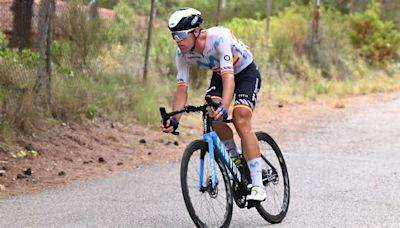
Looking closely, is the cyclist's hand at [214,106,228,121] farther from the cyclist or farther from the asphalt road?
the asphalt road

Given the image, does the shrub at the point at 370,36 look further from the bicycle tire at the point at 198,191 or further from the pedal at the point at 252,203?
the bicycle tire at the point at 198,191

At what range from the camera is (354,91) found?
A: 75.6ft

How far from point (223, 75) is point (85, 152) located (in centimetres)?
517

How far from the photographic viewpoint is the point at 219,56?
21.6ft

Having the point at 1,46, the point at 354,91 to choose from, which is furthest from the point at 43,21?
the point at 354,91

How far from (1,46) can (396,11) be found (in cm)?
2838

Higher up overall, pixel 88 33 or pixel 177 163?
pixel 88 33

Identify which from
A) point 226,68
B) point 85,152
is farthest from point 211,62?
point 85,152

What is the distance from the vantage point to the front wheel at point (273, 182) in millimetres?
7184

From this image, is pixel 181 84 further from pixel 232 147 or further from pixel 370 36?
pixel 370 36

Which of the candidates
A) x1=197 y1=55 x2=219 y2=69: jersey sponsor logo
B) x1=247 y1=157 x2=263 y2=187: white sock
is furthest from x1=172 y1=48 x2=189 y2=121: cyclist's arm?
x1=247 y1=157 x2=263 y2=187: white sock

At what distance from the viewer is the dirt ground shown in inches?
378

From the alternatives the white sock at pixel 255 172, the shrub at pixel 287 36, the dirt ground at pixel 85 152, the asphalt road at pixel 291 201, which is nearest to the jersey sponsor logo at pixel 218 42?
the white sock at pixel 255 172

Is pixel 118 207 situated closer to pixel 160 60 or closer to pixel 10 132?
pixel 10 132
